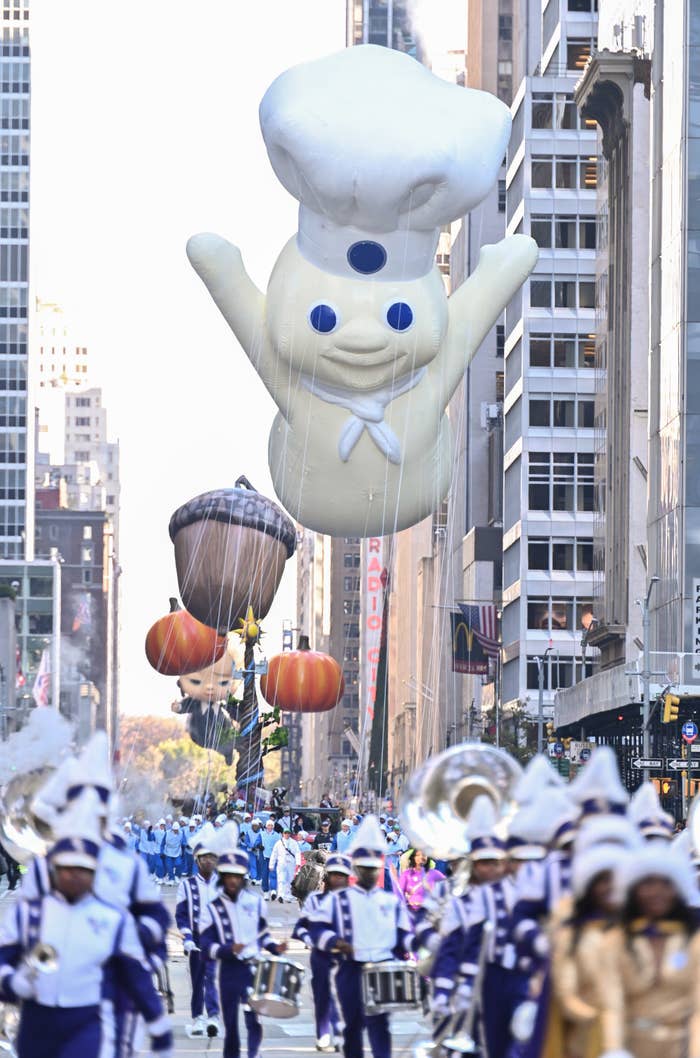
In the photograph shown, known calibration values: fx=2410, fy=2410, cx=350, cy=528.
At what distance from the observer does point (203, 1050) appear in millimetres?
18375

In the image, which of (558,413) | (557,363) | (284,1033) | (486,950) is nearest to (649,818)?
(486,950)

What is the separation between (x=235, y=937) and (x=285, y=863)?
2794 cm

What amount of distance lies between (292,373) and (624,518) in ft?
190

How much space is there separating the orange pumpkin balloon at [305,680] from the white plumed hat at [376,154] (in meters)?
20.6

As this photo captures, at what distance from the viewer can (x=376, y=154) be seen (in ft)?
61.4

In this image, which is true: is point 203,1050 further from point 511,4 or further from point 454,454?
point 511,4

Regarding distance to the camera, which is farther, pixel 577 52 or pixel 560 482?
pixel 577 52

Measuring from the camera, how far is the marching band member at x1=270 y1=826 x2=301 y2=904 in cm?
4406

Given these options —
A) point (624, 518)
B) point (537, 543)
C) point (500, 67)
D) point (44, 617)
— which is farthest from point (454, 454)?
point (44, 617)

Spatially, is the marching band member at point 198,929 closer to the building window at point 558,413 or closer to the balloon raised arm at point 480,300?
the balloon raised arm at point 480,300

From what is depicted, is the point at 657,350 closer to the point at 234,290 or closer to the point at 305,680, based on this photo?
the point at 305,680

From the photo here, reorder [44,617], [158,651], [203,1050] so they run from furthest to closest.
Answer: [44,617] → [158,651] → [203,1050]

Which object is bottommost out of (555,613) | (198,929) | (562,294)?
(198,929)

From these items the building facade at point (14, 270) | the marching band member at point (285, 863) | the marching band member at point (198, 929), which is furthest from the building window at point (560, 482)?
the marching band member at point (198, 929)
